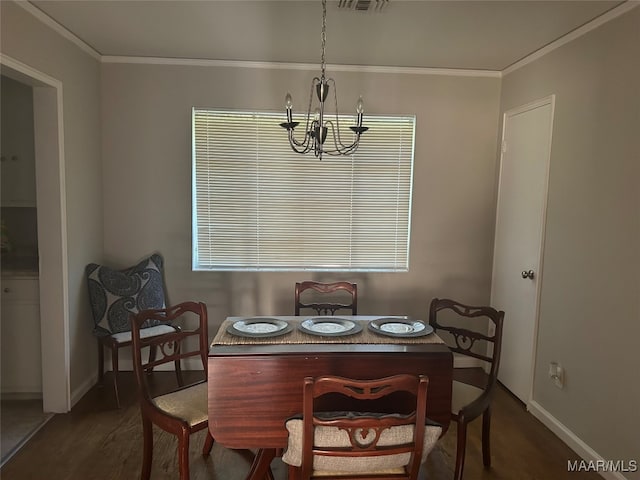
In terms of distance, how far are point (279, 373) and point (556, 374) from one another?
1927 mm

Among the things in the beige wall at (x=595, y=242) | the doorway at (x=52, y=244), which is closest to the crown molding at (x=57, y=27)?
the doorway at (x=52, y=244)

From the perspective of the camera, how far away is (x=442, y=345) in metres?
1.93

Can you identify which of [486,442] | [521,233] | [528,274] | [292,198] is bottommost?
[486,442]

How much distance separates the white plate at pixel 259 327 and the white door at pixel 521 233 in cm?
182

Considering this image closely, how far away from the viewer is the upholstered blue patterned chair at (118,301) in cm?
297

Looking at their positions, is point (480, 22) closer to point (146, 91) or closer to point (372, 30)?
point (372, 30)

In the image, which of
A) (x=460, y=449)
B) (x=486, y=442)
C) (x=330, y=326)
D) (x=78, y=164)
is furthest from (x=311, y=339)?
(x=78, y=164)

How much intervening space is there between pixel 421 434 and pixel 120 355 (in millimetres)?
2846

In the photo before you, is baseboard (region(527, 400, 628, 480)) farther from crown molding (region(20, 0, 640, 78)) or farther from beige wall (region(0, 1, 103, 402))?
beige wall (region(0, 1, 103, 402))

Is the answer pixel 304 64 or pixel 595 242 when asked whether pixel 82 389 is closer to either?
pixel 304 64

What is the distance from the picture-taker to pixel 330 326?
7.06 ft

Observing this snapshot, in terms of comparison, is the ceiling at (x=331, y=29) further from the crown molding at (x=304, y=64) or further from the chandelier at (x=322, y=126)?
the chandelier at (x=322, y=126)

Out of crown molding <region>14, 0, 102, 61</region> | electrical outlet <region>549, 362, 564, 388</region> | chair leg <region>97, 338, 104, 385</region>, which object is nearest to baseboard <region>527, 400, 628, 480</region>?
electrical outlet <region>549, 362, 564, 388</region>

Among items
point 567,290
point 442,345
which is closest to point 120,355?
point 442,345
